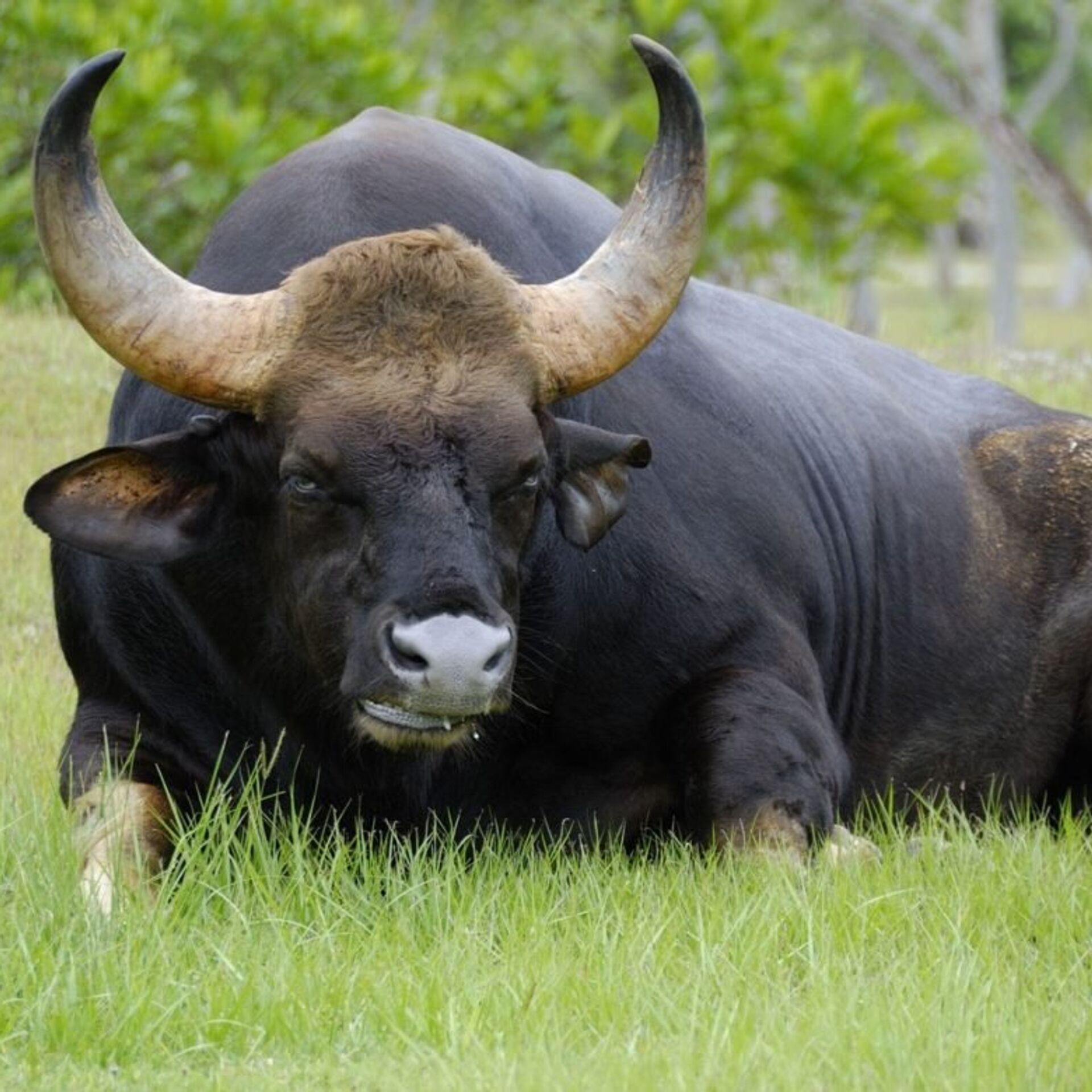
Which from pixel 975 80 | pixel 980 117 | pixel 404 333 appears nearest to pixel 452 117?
pixel 975 80

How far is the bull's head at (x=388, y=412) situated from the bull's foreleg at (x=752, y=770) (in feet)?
2.20

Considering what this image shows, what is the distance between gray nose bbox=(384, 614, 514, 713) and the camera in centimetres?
525

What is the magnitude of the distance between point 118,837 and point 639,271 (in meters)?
1.99

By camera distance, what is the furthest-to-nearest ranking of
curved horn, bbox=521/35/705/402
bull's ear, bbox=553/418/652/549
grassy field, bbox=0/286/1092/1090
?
bull's ear, bbox=553/418/652/549 → curved horn, bbox=521/35/705/402 → grassy field, bbox=0/286/1092/1090

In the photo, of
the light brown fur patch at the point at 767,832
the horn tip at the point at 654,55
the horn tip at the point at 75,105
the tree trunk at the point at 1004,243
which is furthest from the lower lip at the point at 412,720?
the tree trunk at the point at 1004,243

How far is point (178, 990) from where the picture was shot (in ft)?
16.0

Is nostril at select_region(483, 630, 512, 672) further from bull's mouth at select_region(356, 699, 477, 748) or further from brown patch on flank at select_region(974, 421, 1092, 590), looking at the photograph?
brown patch on flank at select_region(974, 421, 1092, 590)

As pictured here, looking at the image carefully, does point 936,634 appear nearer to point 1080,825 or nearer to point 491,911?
point 1080,825

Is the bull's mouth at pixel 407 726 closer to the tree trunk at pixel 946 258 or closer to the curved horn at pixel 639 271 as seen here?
the curved horn at pixel 639 271

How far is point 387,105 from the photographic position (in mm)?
18594

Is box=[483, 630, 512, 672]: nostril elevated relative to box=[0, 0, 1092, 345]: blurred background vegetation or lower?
elevated

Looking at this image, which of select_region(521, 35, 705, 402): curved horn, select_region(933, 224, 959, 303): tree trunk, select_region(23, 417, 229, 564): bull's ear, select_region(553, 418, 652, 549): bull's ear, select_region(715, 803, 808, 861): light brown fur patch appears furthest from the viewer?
select_region(933, 224, 959, 303): tree trunk

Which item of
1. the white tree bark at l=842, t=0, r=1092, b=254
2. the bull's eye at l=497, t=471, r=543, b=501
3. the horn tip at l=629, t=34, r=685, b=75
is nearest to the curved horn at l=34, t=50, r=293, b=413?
the bull's eye at l=497, t=471, r=543, b=501

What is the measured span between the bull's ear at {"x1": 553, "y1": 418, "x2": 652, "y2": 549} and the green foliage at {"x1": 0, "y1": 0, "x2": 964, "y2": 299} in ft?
30.1
